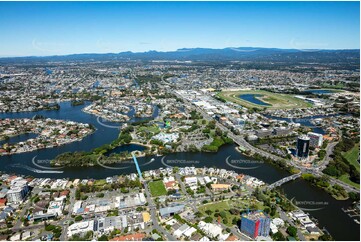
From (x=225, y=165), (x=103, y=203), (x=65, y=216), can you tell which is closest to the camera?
(x=65, y=216)

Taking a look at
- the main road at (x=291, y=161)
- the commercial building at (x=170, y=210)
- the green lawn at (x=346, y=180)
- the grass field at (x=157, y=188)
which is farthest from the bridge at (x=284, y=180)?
the grass field at (x=157, y=188)

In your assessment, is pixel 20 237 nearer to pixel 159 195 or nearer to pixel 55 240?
pixel 55 240

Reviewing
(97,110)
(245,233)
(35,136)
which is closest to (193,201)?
(245,233)

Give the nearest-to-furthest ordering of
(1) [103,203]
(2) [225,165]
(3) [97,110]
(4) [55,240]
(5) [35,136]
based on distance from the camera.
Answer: (4) [55,240] → (1) [103,203] → (2) [225,165] → (5) [35,136] → (3) [97,110]

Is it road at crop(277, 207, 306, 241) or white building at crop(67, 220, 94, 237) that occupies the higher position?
white building at crop(67, 220, 94, 237)

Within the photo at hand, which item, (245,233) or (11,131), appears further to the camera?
(11,131)

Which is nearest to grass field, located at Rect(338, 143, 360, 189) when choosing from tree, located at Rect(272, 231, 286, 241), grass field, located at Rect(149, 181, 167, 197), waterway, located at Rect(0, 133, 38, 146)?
tree, located at Rect(272, 231, 286, 241)

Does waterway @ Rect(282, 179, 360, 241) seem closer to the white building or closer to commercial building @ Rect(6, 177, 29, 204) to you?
the white building

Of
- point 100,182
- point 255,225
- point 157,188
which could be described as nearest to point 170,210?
point 157,188
